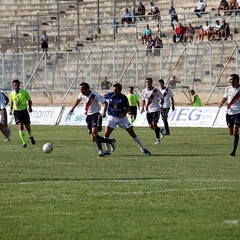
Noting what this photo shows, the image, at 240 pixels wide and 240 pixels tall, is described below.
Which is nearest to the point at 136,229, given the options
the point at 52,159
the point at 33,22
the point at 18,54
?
the point at 52,159

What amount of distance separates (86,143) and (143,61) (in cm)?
2527

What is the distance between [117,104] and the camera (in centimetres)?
2706

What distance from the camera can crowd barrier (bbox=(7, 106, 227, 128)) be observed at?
4600 cm

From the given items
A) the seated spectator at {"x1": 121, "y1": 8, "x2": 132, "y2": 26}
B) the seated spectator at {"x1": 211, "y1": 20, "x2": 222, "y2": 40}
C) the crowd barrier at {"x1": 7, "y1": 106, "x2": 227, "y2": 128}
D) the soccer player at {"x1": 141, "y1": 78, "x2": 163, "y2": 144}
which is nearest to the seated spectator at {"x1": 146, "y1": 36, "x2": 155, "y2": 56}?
the seated spectator at {"x1": 211, "y1": 20, "x2": 222, "y2": 40}

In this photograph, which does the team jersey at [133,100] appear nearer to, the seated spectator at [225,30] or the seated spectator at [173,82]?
the seated spectator at [173,82]

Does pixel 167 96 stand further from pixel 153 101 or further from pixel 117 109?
pixel 117 109

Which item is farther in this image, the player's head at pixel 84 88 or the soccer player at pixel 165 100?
the soccer player at pixel 165 100

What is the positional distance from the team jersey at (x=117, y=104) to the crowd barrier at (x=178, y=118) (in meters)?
18.3

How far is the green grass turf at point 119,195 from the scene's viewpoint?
40.2ft

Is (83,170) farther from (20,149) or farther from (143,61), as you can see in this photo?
(143,61)

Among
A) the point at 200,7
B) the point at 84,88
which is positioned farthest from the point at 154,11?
the point at 84,88

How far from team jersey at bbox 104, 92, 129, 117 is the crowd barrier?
60.0ft

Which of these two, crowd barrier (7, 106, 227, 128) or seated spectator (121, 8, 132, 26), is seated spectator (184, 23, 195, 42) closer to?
seated spectator (121, 8, 132, 26)

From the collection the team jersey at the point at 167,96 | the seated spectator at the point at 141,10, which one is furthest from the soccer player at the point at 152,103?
the seated spectator at the point at 141,10
